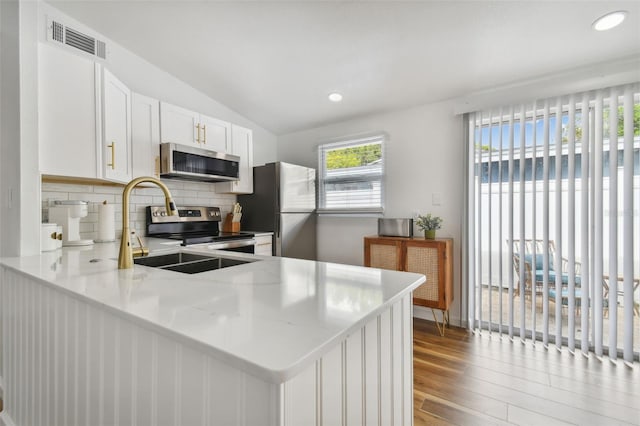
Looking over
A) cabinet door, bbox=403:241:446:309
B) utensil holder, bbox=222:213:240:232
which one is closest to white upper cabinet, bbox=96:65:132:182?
utensil holder, bbox=222:213:240:232

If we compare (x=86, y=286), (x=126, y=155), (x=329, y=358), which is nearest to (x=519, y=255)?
(x=329, y=358)

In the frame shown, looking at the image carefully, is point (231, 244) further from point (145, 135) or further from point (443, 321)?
point (443, 321)

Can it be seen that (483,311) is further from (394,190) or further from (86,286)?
(86,286)

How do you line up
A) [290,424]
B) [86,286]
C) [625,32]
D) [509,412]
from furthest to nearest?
[625,32] → [509,412] → [86,286] → [290,424]

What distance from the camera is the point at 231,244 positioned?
288cm

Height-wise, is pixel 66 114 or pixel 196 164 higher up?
pixel 66 114

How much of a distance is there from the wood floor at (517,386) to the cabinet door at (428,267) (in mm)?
370

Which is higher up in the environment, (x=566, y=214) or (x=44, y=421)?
(x=566, y=214)

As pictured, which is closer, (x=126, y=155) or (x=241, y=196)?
(x=126, y=155)

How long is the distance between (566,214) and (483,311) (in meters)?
1.12

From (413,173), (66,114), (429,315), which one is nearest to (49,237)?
(66,114)

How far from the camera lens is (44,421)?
1243 millimetres

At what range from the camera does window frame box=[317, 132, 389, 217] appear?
3385 millimetres

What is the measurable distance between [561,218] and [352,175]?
6.65ft
